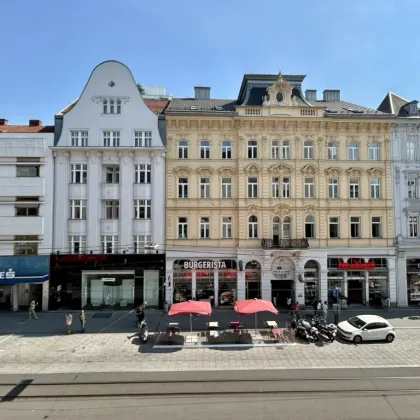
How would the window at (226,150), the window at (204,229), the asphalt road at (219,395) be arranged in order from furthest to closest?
the window at (226,150)
the window at (204,229)
the asphalt road at (219,395)

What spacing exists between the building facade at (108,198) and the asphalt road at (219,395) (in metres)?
16.2

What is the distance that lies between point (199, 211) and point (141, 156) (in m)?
7.12

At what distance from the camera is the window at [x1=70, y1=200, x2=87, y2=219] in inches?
1238

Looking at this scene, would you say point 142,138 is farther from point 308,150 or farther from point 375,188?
point 375,188

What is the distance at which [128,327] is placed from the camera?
24891 mm

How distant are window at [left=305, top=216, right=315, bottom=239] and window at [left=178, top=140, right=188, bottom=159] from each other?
1243 centimetres

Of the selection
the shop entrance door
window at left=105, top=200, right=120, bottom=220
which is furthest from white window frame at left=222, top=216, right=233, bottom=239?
window at left=105, top=200, right=120, bottom=220

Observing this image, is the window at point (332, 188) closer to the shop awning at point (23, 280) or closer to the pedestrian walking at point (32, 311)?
the shop awning at point (23, 280)

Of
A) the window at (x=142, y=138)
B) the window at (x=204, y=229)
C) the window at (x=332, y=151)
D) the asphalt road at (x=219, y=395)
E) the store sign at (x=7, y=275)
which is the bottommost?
the asphalt road at (x=219, y=395)

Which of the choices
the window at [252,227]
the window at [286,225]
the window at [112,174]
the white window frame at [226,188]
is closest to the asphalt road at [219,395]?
the window at [252,227]

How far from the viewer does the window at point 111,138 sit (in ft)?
105

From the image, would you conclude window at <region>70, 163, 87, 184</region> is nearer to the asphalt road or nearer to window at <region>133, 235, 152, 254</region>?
window at <region>133, 235, 152, 254</region>

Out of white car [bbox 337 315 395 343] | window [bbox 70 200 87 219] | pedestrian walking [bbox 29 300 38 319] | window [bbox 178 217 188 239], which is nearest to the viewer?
white car [bbox 337 315 395 343]

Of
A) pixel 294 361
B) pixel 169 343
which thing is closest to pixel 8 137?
pixel 169 343
